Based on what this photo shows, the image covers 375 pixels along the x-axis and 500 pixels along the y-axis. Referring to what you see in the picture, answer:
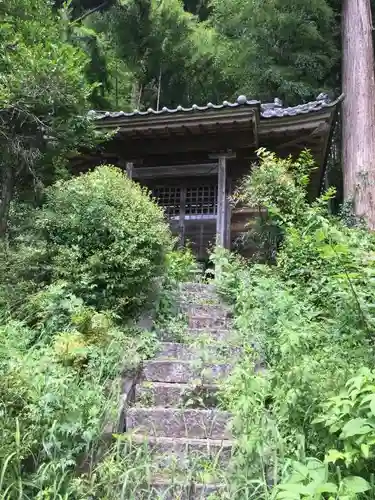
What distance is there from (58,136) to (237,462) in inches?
158

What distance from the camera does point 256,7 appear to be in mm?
12102

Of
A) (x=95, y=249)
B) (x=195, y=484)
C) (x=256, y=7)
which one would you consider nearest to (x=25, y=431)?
(x=195, y=484)

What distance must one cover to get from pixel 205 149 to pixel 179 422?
5.29 meters

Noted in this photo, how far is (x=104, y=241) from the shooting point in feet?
15.7

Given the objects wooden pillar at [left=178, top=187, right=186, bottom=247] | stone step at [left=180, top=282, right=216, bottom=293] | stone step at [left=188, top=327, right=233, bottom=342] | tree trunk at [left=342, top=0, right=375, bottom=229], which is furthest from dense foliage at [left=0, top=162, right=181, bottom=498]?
tree trunk at [left=342, top=0, right=375, bottom=229]

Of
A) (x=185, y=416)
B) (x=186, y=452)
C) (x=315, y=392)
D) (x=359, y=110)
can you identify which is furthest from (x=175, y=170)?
(x=315, y=392)

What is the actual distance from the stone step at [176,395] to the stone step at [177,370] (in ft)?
0.44

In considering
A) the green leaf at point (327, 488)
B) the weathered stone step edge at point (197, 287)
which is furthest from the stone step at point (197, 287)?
the green leaf at point (327, 488)

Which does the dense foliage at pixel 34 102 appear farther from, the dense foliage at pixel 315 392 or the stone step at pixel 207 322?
the dense foliage at pixel 315 392

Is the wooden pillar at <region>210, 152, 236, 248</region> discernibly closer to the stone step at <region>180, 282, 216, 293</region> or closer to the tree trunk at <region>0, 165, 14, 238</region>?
the stone step at <region>180, 282, 216, 293</region>

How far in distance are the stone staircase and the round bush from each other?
0.68 metres

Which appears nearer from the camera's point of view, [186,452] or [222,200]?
[186,452]

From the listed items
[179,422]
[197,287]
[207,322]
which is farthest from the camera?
[197,287]

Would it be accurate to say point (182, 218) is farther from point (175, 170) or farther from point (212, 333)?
point (212, 333)
